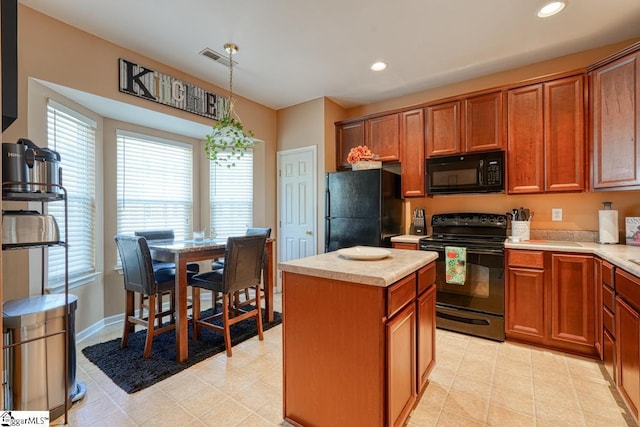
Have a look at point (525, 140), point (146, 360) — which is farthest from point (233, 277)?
point (525, 140)

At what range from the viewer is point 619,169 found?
2389 millimetres

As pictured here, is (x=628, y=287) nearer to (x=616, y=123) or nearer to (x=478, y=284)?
(x=478, y=284)

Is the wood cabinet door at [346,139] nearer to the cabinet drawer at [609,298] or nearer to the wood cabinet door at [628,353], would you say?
the cabinet drawer at [609,298]

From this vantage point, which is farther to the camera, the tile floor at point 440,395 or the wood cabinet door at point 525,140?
the wood cabinet door at point 525,140

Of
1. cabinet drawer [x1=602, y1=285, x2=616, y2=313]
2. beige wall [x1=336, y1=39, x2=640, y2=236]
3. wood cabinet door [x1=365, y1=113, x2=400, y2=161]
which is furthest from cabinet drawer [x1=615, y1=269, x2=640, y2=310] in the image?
wood cabinet door [x1=365, y1=113, x2=400, y2=161]

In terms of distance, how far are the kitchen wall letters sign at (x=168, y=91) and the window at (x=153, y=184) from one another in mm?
729

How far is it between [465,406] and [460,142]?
98.0 inches

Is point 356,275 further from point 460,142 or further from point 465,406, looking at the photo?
point 460,142

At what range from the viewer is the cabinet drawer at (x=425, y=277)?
1833 mm

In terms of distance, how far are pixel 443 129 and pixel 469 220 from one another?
1055 millimetres

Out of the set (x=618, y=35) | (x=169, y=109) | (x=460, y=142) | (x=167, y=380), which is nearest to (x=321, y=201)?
(x=460, y=142)

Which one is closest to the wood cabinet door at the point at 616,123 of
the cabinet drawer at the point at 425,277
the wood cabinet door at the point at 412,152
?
the wood cabinet door at the point at 412,152

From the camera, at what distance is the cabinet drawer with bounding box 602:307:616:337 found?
2.00m

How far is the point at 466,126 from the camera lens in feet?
10.5
